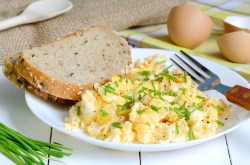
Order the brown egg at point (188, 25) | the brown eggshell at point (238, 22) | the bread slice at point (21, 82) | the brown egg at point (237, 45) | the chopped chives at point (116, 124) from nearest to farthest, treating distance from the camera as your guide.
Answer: the chopped chives at point (116, 124), the bread slice at point (21, 82), the brown egg at point (237, 45), the brown egg at point (188, 25), the brown eggshell at point (238, 22)

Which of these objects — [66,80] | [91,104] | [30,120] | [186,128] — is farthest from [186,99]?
[30,120]

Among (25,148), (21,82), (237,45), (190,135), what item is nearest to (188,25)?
(237,45)

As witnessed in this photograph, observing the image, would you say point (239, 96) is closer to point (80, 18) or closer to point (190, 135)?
point (190, 135)

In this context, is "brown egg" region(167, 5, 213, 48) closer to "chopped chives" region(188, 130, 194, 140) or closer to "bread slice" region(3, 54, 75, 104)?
"bread slice" region(3, 54, 75, 104)

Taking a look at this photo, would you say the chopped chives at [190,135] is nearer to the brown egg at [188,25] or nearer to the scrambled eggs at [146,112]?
the scrambled eggs at [146,112]

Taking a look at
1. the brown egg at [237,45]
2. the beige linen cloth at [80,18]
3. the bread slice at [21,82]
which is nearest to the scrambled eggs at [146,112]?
the bread slice at [21,82]
